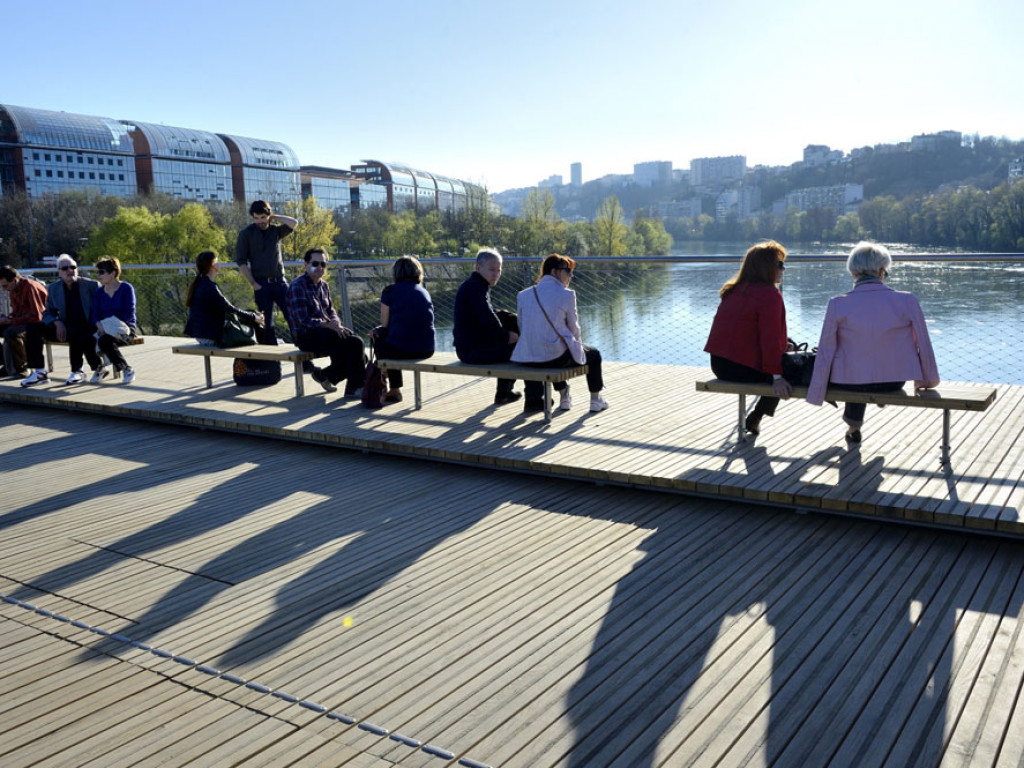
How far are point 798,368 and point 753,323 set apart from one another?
37cm

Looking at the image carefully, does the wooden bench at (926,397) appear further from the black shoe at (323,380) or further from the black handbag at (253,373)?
the black handbag at (253,373)

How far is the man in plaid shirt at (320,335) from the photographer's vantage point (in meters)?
6.93

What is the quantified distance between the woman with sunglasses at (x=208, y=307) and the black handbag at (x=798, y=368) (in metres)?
4.77

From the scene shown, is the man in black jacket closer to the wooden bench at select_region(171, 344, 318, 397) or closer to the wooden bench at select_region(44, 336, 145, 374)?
the wooden bench at select_region(171, 344, 318, 397)

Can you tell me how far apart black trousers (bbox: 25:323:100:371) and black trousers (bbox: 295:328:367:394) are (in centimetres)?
268

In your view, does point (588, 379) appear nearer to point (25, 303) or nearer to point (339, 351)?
point (339, 351)

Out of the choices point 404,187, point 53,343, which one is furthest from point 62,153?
point 53,343

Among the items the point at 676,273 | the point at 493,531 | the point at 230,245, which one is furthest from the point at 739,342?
the point at 230,245

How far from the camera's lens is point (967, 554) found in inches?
143

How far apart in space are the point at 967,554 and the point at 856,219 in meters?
49.2

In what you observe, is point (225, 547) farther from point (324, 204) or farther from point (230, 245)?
point (324, 204)

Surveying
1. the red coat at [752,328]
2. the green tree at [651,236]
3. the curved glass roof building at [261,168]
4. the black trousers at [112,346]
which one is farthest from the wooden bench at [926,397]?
the curved glass roof building at [261,168]

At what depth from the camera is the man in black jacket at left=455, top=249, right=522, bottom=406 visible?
6070 mm

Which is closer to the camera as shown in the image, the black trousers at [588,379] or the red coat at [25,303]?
the black trousers at [588,379]
